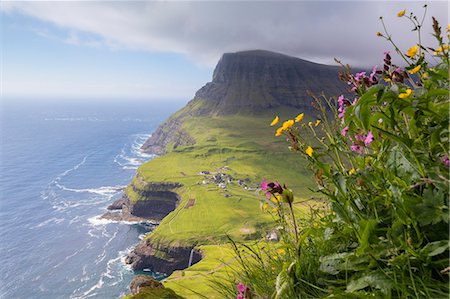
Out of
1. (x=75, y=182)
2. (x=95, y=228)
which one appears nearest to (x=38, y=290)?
(x=95, y=228)

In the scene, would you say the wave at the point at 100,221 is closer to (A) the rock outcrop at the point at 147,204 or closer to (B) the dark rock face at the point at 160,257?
(A) the rock outcrop at the point at 147,204

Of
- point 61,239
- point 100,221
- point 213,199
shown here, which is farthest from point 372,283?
point 213,199

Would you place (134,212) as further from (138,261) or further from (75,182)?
(75,182)

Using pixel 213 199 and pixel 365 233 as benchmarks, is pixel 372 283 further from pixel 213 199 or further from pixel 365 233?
pixel 213 199

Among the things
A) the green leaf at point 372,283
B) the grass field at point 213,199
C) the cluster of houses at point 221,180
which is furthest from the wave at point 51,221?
the green leaf at point 372,283

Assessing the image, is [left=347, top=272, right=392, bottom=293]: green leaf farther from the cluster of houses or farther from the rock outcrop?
the cluster of houses

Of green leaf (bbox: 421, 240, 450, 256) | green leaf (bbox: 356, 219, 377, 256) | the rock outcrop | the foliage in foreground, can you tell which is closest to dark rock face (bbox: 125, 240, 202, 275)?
the rock outcrop

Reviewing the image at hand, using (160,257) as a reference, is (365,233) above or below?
above

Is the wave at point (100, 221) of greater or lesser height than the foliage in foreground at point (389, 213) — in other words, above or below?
below
